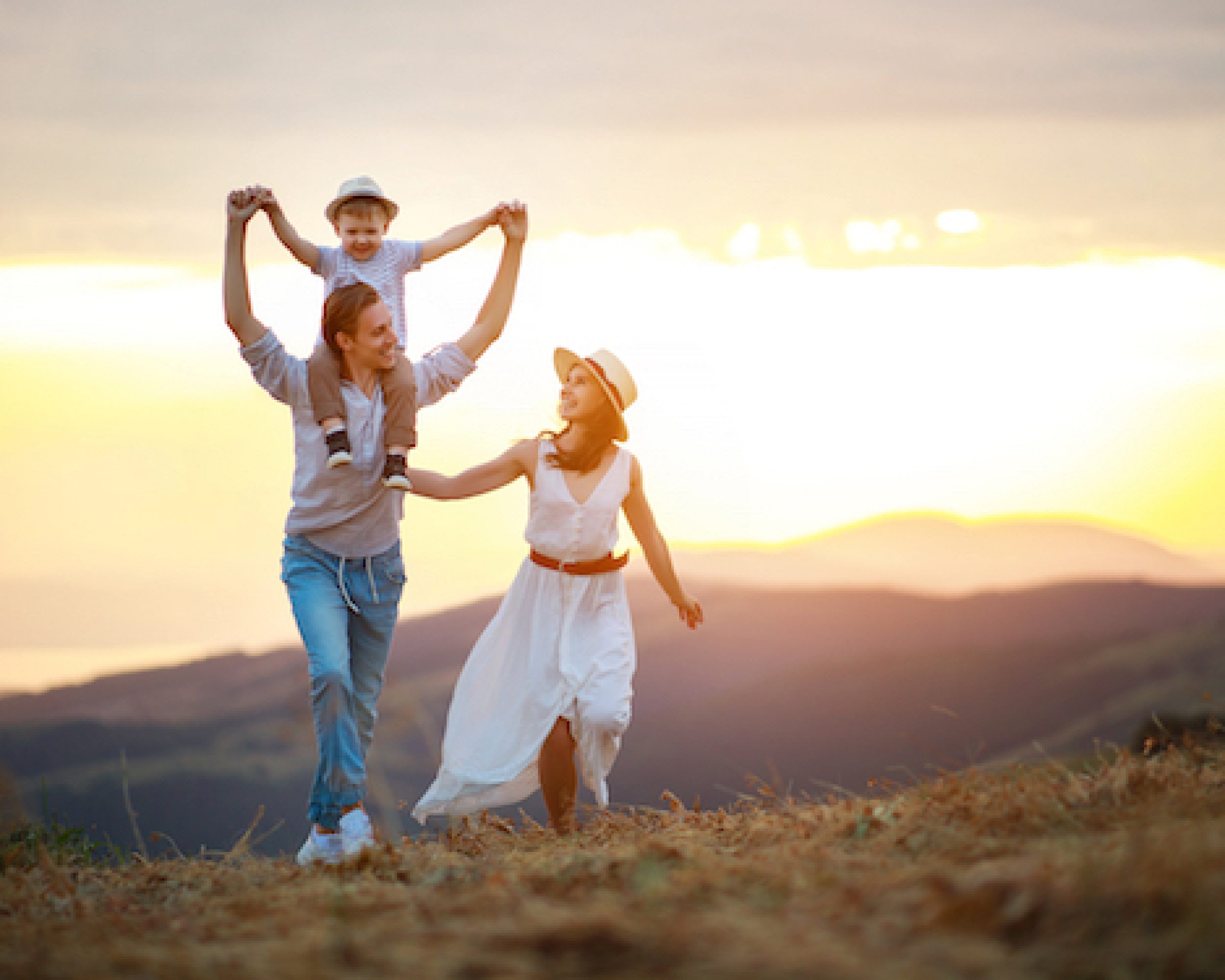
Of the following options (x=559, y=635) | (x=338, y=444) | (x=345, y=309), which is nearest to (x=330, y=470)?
(x=338, y=444)

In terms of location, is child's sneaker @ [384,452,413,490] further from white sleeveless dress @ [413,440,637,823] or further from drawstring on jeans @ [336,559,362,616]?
white sleeveless dress @ [413,440,637,823]

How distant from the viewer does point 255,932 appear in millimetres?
3654

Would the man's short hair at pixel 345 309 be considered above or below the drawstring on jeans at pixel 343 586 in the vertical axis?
above

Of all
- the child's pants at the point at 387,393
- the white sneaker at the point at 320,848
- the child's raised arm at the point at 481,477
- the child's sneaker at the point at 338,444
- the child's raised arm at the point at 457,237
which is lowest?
the white sneaker at the point at 320,848

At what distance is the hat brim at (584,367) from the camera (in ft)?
21.5

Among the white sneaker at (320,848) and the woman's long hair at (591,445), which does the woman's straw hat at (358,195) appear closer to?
the woman's long hair at (591,445)

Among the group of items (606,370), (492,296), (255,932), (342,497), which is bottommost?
(255,932)

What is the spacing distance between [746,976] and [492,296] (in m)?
4.51

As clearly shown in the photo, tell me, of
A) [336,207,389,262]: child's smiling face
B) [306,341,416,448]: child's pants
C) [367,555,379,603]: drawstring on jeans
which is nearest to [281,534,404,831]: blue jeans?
[367,555,379,603]: drawstring on jeans

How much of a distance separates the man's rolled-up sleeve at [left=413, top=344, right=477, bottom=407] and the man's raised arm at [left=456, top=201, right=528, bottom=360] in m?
0.20

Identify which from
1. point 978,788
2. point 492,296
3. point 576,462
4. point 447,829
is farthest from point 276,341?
point 978,788

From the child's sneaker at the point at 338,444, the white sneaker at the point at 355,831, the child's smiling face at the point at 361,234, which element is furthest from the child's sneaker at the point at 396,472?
the white sneaker at the point at 355,831

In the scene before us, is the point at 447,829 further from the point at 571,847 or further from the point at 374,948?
the point at 374,948

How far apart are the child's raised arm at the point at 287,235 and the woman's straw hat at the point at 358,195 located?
10.4 inches
